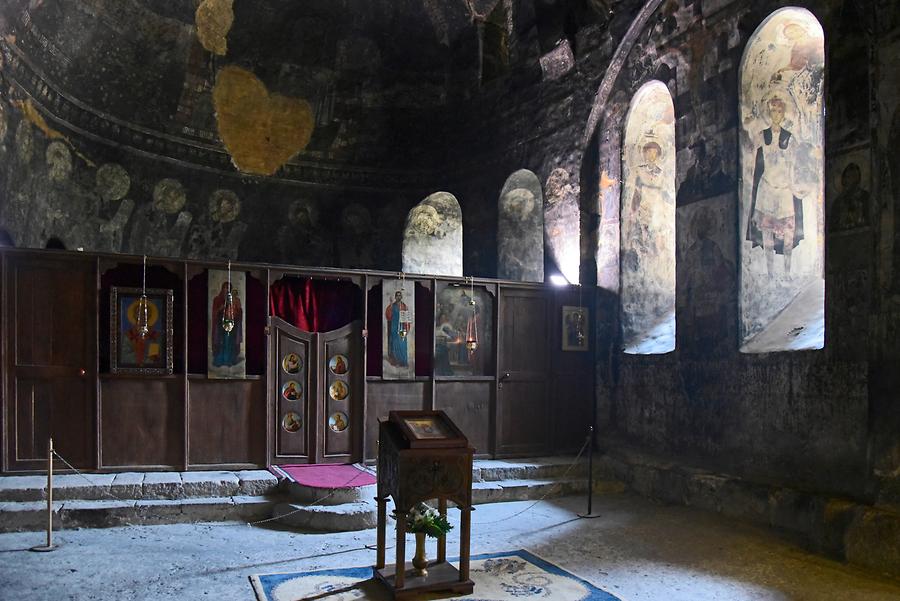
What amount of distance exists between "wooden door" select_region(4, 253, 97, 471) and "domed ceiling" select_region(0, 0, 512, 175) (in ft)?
13.3

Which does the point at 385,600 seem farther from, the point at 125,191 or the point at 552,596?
the point at 125,191

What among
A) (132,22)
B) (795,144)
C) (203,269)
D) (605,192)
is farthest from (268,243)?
(795,144)

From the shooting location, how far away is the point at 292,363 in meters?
9.05

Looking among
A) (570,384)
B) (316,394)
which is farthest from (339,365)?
(570,384)

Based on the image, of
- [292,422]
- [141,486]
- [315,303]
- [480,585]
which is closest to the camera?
[480,585]

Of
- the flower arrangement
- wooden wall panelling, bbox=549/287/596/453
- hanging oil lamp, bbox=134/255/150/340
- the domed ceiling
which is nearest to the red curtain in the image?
hanging oil lamp, bbox=134/255/150/340

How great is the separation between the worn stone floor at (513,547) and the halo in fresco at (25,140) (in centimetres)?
544

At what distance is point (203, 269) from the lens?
8.64 metres

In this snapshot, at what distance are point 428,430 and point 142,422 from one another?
14.1 feet

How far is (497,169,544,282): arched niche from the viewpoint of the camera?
1292cm

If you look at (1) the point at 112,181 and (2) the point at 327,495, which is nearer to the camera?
(2) the point at 327,495

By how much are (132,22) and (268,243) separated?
4.62 m

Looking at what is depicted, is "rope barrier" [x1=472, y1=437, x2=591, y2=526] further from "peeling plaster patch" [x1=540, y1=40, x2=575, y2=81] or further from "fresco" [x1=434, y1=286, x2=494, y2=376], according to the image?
"peeling plaster patch" [x1=540, y1=40, x2=575, y2=81]

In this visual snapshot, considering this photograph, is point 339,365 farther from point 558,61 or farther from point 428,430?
point 558,61
